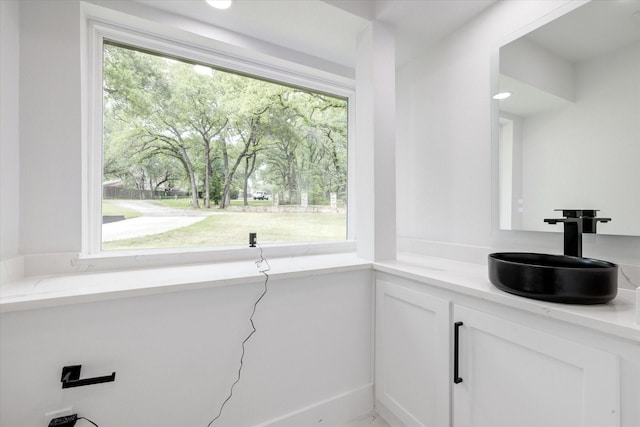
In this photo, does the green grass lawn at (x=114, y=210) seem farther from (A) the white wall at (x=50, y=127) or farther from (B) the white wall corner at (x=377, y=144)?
(B) the white wall corner at (x=377, y=144)

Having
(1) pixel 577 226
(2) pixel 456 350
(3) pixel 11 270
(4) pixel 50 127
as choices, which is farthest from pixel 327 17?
(3) pixel 11 270

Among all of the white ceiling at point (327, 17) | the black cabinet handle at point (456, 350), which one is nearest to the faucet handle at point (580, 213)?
the black cabinet handle at point (456, 350)

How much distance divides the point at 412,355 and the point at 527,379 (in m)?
0.51

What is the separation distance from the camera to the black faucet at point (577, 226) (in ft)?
3.67

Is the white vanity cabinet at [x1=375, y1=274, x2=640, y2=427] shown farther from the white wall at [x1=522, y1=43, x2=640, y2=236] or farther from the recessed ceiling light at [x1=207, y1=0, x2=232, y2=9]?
the recessed ceiling light at [x1=207, y1=0, x2=232, y2=9]

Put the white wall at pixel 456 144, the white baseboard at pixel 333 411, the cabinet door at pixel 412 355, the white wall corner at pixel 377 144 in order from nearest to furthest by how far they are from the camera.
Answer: the cabinet door at pixel 412 355 → the white baseboard at pixel 333 411 → the white wall at pixel 456 144 → the white wall corner at pixel 377 144

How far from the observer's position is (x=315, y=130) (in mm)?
2143

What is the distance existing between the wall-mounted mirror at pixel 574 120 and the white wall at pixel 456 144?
0.29 feet

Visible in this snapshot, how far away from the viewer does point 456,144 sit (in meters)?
1.73

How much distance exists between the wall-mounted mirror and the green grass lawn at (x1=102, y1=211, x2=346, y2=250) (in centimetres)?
121

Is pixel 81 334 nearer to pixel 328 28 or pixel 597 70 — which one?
pixel 328 28

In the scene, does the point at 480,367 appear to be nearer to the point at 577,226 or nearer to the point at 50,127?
the point at 577,226

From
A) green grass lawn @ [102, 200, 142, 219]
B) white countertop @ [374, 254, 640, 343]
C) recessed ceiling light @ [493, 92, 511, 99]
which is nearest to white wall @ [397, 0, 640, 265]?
recessed ceiling light @ [493, 92, 511, 99]

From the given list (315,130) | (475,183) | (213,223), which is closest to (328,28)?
(315,130)
